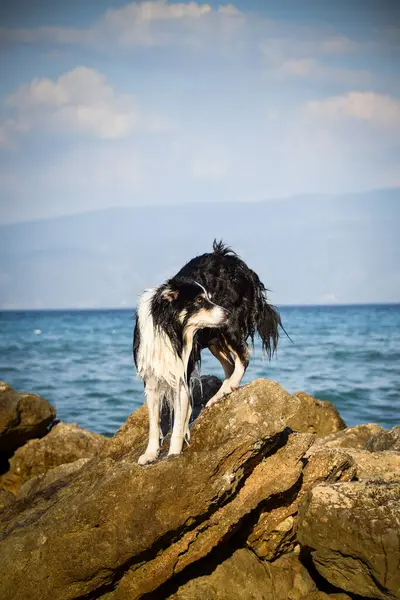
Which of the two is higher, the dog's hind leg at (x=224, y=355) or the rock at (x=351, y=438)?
the dog's hind leg at (x=224, y=355)

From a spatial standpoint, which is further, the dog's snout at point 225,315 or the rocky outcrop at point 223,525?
the dog's snout at point 225,315

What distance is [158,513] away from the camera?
5031mm

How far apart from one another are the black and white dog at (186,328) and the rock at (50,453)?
11.6 feet

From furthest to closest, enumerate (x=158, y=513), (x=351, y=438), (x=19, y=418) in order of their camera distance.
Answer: (x=19, y=418) < (x=351, y=438) < (x=158, y=513)

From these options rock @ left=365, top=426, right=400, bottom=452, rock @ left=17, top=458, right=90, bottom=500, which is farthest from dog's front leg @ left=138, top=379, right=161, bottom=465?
rock @ left=365, top=426, right=400, bottom=452

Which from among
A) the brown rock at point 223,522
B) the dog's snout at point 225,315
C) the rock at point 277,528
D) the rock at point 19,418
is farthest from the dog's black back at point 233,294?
the rock at point 19,418

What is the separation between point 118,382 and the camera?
19875 mm

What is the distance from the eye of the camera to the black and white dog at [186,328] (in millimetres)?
5648

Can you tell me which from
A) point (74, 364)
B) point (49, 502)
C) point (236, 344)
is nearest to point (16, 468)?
point (49, 502)

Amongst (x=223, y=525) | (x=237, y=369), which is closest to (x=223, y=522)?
(x=223, y=525)

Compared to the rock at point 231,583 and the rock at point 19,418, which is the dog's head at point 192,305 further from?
the rock at point 19,418

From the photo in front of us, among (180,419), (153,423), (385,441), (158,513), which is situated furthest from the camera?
(385,441)

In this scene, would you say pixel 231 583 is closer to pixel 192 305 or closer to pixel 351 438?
pixel 192 305

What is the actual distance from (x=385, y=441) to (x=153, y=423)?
2.96 meters
